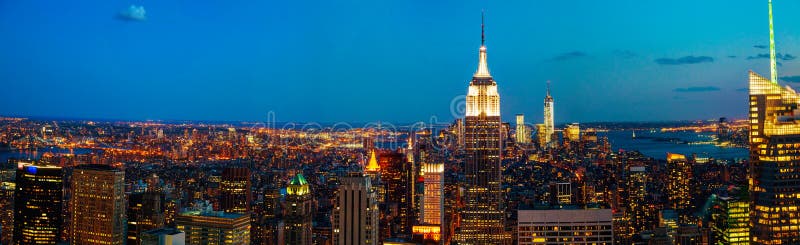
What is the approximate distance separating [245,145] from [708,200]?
1983 cm

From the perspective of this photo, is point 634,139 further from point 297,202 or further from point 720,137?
point 297,202

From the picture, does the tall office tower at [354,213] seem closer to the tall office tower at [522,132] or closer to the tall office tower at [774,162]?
the tall office tower at [774,162]

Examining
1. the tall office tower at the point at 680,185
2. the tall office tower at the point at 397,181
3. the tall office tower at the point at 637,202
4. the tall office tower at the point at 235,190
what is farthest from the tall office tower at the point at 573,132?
the tall office tower at the point at 235,190

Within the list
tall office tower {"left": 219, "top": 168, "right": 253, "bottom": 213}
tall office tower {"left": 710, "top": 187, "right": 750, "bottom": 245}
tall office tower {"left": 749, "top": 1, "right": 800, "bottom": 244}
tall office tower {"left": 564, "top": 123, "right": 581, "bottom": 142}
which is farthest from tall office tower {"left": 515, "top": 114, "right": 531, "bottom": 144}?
tall office tower {"left": 749, "top": 1, "right": 800, "bottom": 244}

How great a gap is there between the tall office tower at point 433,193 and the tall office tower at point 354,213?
11.7 m

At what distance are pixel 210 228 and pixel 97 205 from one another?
7072mm

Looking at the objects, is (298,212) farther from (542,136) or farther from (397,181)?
(542,136)

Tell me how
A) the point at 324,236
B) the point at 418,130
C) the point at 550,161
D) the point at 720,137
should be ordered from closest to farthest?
the point at 324,236 → the point at 720,137 → the point at 418,130 → the point at 550,161

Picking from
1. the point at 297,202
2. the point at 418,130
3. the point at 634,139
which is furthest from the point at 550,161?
the point at 297,202

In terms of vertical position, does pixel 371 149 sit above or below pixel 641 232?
above

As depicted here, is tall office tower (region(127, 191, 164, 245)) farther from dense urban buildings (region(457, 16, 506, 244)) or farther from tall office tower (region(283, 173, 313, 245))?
dense urban buildings (region(457, 16, 506, 244))

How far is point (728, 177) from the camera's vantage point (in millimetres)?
27281

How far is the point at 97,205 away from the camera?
2580 centimetres

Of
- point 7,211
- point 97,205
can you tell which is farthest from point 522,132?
point 7,211
